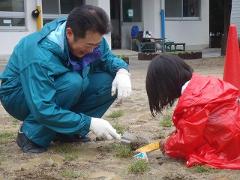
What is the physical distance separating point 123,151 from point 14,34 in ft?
37.8

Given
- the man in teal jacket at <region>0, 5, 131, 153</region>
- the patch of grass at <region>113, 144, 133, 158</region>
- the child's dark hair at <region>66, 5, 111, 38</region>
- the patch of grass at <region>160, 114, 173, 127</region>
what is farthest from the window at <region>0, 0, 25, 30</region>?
the child's dark hair at <region>66, 5, 111, 38</region>

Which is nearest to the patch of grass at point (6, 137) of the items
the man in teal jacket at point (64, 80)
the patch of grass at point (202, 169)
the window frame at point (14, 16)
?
the man in teal jacket at point (64, 80)

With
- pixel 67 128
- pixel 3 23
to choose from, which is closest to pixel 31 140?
pixel 67 128

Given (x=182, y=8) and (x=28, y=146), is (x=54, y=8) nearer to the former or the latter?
(x=182, y=8)

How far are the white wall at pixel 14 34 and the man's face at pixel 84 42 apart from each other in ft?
36.2

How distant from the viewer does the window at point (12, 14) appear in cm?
1428

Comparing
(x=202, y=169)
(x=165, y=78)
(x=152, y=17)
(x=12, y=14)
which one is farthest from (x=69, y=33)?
(x=152, y=17)

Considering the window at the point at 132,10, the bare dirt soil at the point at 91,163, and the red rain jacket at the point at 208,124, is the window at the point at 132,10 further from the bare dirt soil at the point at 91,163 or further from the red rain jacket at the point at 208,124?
the red rain jacket at the point at 208,124

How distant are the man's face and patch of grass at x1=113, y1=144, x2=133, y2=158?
0.69 metres

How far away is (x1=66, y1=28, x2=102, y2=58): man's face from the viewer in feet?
10.1

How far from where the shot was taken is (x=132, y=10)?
1828 centimetres

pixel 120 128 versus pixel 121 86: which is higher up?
pixel 121 86

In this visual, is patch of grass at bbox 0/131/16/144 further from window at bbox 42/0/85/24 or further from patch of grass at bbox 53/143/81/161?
window at bbox 42/0/85/24

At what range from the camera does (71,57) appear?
11.0ft
